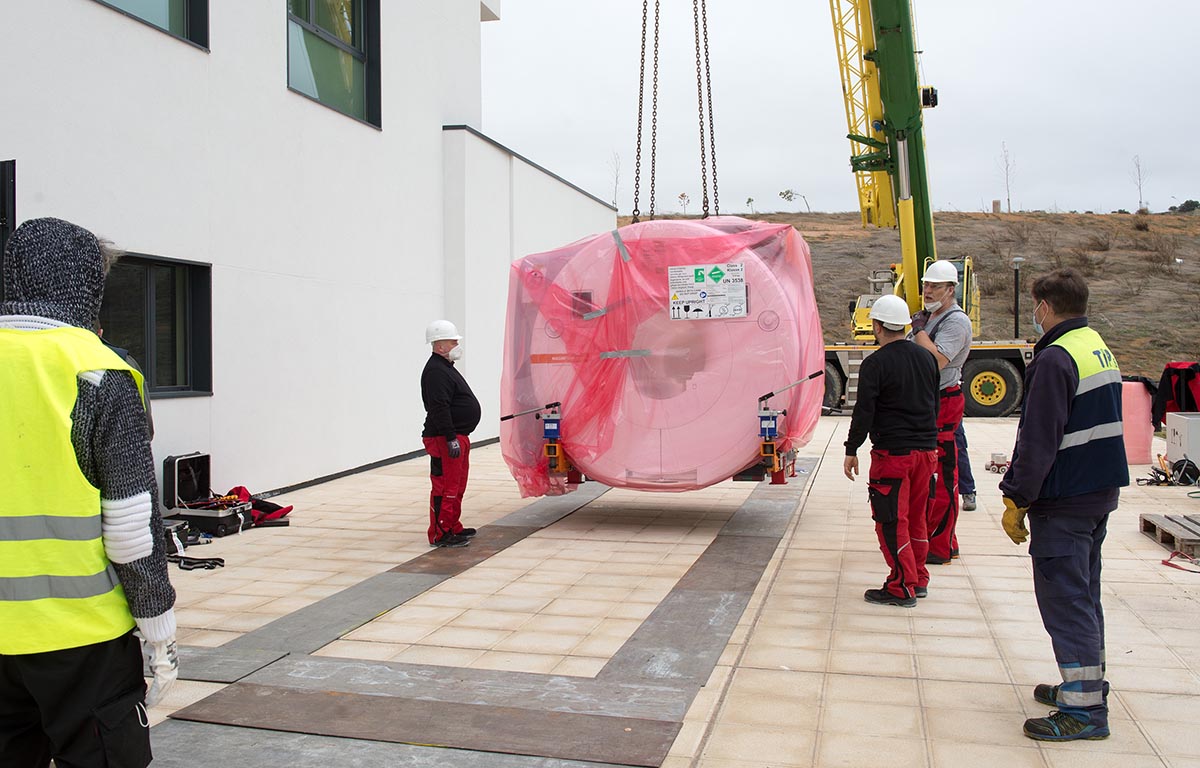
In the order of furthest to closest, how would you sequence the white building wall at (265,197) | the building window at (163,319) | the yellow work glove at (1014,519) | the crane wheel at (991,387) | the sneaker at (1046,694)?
the crane wheel at (991,387) → the building window at (163,319) → the white building wall at (265,197) → the sneaker at (1046,694) → the yellow work glove at (1014,519)

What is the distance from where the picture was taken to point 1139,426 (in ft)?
41.3

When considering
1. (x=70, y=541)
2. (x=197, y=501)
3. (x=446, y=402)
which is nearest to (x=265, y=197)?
(x=197, y=501)

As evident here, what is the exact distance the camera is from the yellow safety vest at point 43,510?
2.31 meters

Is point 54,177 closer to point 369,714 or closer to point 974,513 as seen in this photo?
point 369,714

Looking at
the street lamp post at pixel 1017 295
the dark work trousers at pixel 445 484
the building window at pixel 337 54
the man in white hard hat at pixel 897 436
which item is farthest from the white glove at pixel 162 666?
the street lamp post at pixel 1017 295

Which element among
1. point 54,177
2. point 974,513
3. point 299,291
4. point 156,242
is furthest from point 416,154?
point 974,513

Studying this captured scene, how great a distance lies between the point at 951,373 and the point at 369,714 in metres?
4.69

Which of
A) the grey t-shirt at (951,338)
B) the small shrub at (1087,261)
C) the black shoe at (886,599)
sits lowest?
the black shoe at (886,599)

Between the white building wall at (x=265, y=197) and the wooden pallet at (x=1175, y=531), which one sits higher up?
the white building wall at (x=265, y=197)

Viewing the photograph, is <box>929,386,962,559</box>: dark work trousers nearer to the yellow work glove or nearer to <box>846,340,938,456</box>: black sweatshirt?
<box>846,340,938,456</box>: black sweatshirt

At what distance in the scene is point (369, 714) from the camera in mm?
4195

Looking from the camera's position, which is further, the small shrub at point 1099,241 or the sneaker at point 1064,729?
the small shrub at point 1099,241

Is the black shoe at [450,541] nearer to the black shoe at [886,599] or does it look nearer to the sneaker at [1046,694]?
the black shoe at [886,599]

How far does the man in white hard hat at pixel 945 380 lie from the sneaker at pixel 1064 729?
9.83 ft
